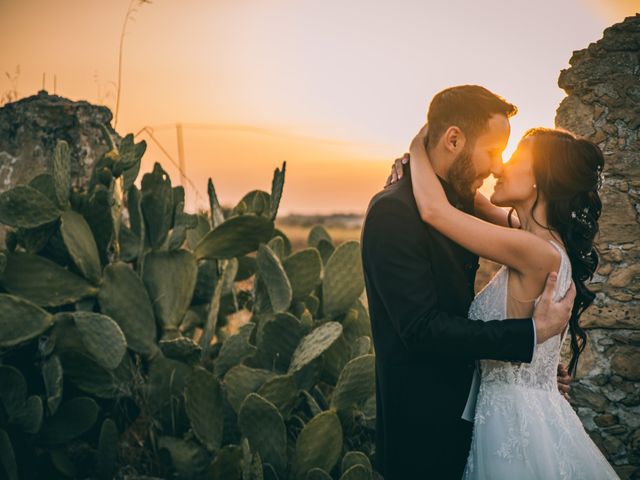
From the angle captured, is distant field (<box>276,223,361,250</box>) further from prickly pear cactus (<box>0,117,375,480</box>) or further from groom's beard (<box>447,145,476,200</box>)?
groom's beard (<box>447,145,476,200</box>)

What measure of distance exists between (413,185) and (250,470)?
136 centimetres

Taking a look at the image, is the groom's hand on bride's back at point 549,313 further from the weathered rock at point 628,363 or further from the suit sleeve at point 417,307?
the weathered rock at point 628,363

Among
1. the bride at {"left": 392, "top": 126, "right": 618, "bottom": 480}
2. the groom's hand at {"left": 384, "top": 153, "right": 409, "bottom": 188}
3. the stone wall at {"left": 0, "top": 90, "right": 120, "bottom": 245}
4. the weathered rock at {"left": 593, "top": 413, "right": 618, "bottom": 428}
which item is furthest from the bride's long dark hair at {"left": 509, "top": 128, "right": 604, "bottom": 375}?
the stone wall at {"left": 0, "top": 90, "right": 120, "bottom": 245}

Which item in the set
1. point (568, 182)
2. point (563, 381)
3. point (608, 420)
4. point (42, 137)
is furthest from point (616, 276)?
point (42, 137)

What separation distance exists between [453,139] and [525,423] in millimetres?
808

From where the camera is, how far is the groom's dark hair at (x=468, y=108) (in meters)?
1.91

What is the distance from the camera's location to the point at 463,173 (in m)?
1.98

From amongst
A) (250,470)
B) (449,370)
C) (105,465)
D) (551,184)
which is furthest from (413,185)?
(105,465)

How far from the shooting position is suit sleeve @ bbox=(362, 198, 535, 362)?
1.73 metres

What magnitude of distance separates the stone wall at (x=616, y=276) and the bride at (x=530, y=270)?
1206 mm

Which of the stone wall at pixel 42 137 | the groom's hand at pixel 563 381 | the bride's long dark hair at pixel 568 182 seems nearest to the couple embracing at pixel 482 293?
the bride's long dark hair at pixel 568 182

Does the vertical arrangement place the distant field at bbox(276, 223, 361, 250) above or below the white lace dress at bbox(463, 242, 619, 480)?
below

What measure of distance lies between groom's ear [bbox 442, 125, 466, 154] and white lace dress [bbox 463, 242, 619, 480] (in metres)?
0.38

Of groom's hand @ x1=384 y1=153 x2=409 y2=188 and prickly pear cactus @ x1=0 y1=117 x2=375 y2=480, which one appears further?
prickly pear cactus @ x1=0 y1=117 x2=375 y2=480
